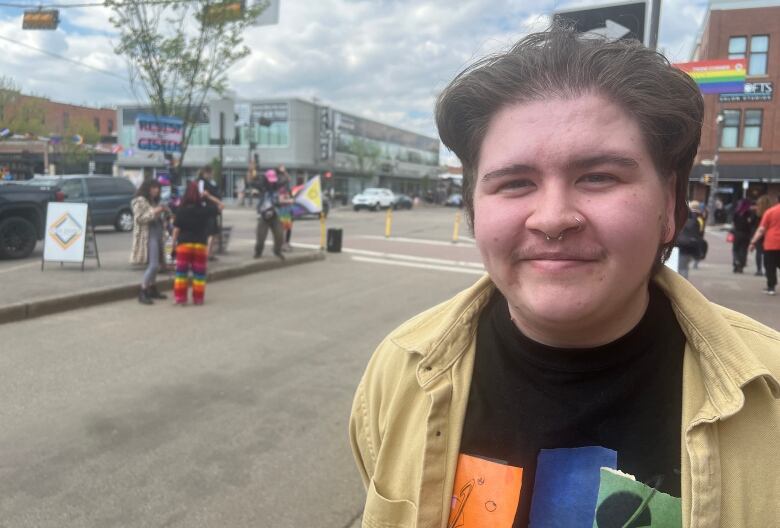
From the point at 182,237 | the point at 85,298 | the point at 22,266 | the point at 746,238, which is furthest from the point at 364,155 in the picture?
the point at 85,298

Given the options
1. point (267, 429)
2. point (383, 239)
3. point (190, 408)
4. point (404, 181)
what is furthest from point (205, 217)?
point (404, 181)

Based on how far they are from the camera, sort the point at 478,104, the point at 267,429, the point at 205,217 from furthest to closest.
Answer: the point at 205,217, the point at 267,429, the point at 478,104

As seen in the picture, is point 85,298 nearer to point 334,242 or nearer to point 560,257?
point 334,242

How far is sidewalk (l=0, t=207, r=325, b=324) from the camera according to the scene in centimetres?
737

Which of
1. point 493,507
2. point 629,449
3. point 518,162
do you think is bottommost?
point 493,507

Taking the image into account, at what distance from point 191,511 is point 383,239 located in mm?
15642

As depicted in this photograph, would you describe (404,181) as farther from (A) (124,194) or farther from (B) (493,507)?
(B) (493,507)

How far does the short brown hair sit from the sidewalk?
7.31 m

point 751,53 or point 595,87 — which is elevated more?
point 751,53

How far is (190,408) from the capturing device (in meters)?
4.45

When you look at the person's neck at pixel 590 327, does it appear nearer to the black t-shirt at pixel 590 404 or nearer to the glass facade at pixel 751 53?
the black t-shirt at pixel 590 404

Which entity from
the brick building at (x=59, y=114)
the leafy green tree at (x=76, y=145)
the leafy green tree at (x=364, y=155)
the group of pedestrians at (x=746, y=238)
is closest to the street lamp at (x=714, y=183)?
the group of pedestrians at (x=746, y=238)

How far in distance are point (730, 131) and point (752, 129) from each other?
1141 mm

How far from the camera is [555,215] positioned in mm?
1119
